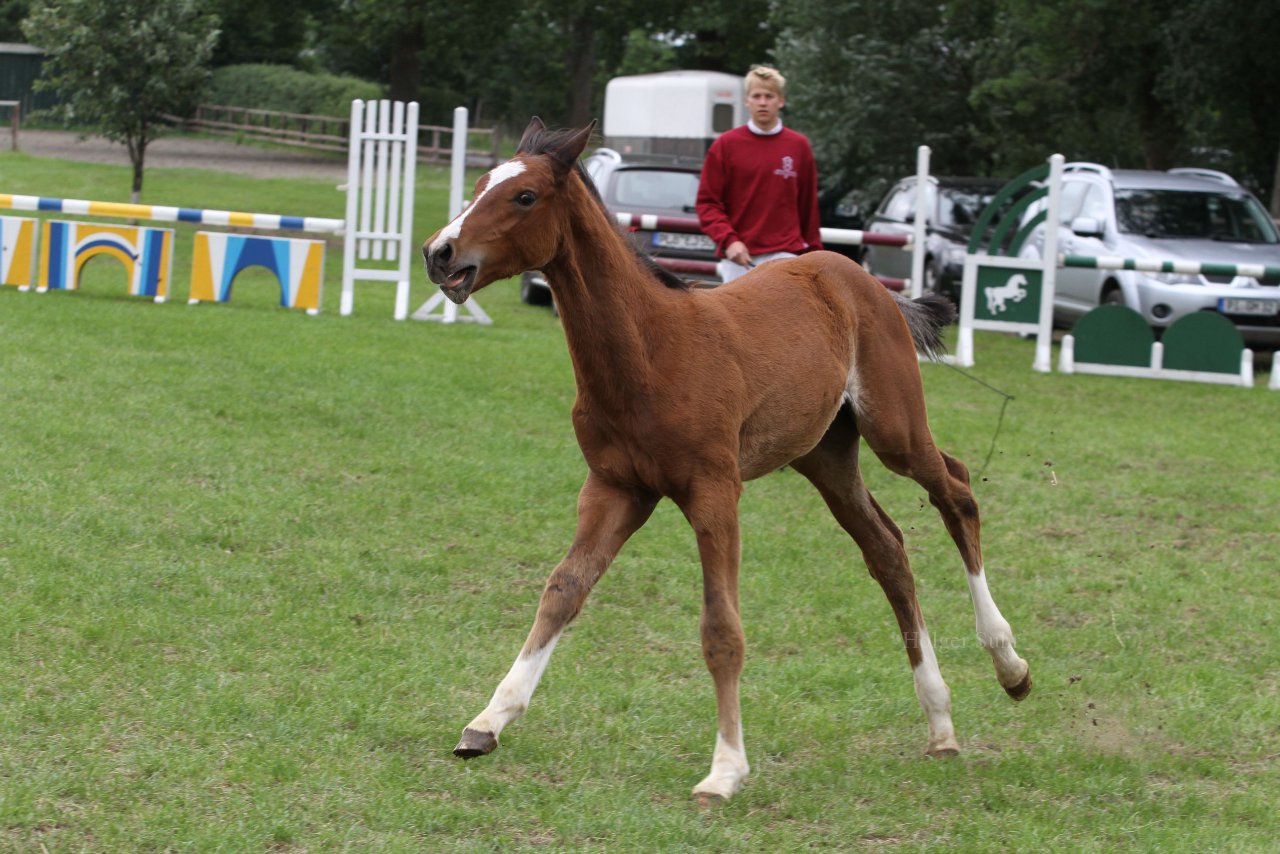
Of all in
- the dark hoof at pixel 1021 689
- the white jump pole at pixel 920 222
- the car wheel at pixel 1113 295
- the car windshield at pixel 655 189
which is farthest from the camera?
the car windshield at pixel 655 189

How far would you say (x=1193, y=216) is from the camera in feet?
54.0

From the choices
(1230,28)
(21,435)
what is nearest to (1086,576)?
(21,435)

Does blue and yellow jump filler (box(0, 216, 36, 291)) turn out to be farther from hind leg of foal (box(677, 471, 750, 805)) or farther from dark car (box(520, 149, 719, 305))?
hind leg of foal (box(677, 471, 750, 805))

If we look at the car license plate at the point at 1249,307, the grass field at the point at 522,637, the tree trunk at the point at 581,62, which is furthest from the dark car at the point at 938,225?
the tree trunk at the point at 581,62

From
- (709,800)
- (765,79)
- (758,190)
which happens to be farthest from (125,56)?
(709,800)

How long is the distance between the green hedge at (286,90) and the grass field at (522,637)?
122ft

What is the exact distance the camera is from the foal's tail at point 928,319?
601 centimetres

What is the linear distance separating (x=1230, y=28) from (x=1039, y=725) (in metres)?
16.8

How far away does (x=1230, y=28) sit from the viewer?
778 inches

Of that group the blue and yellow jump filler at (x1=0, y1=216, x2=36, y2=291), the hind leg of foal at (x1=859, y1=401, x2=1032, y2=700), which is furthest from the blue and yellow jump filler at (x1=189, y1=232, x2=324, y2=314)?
the hind leg of foal at (x1=859, y1=401, x2=1032, y2=700)

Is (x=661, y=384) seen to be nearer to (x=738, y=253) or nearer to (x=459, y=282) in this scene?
(x=459, y=282)

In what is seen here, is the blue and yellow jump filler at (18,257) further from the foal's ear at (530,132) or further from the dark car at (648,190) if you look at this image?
the foal's ear at (530,132)

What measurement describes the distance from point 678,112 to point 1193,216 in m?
13.1

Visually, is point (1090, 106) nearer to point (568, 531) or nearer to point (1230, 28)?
point (1230, 28)
